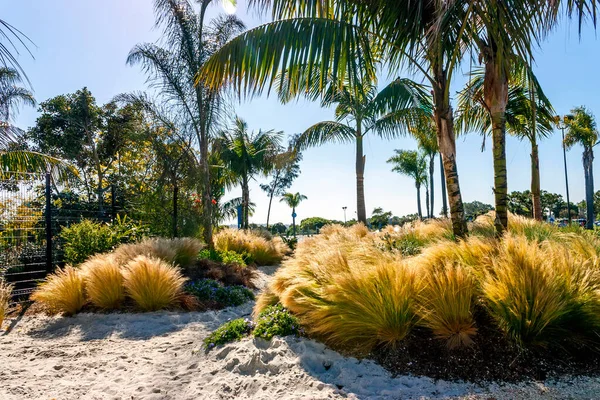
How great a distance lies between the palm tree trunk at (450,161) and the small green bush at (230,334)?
11.9 feet

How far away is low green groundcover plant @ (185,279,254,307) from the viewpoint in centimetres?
689

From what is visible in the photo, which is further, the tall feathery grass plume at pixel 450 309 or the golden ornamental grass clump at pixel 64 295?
the golden ornamental grass clump at pixel 64 295

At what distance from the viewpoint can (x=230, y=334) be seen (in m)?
4.17

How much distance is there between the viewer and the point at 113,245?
8.43 m

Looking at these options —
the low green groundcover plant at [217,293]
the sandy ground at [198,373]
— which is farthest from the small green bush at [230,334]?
the low green groundcover plant at [217,293]

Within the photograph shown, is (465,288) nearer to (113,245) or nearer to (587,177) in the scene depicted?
(113,245)

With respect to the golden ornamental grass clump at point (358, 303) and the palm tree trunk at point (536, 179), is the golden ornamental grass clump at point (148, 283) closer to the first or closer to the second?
the golden ornamental grass clump at point (358, 303)

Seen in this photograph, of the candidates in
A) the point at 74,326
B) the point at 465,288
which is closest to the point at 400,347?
the point at 465,288

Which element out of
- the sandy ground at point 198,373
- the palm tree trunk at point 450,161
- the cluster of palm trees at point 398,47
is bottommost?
the sandy ground at point 198,373

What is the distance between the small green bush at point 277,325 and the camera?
382 centimetres

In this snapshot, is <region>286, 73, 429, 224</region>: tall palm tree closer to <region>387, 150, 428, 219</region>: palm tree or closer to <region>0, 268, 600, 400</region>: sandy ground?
<region>0, 268, 600, 400</region>: sandy ground

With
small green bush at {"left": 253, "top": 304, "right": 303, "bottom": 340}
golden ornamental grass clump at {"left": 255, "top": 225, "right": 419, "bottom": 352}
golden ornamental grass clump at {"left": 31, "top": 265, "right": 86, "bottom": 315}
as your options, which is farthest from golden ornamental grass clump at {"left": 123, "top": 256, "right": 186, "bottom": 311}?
golden ornamental grass clump at {"left": 255, "top": 225, "right": 419, "bottom": 352}

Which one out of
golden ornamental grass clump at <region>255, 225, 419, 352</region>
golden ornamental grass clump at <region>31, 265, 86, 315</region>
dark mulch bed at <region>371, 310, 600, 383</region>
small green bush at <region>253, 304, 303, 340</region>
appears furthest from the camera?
golden ornamental grass clump at <region>31, 265, 86, 315</region>

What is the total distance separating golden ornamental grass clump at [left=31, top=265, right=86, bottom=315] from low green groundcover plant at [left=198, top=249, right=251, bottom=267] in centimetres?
378
